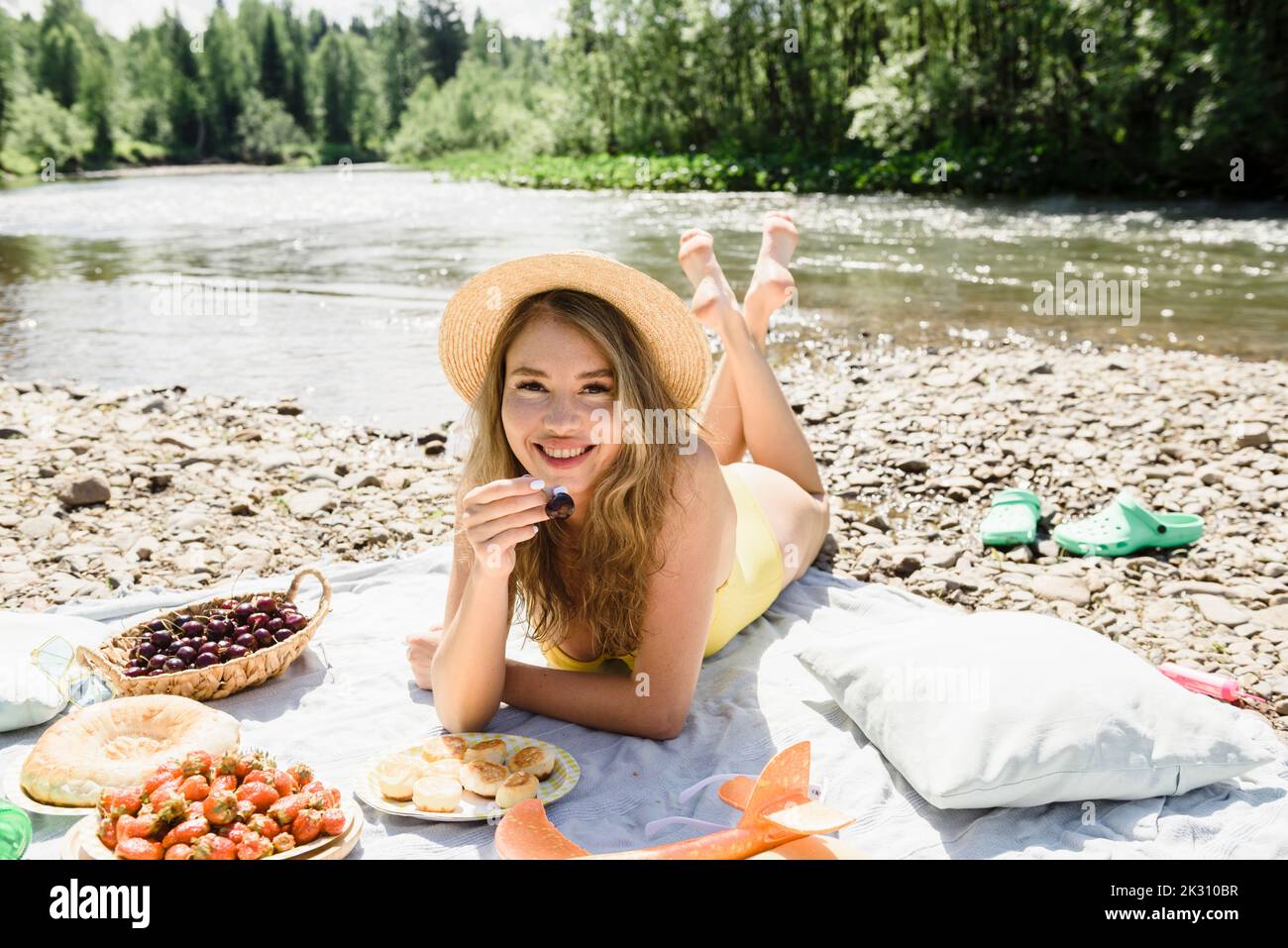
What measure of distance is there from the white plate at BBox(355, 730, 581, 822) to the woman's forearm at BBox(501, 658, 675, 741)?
0.17 metres

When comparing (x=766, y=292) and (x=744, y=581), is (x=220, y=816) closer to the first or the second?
(x=744, y=581)

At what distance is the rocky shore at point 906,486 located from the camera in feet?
14.5

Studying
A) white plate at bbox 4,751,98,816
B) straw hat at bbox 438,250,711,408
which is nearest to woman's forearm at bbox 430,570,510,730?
straw hat at bbox 438,250,711,408

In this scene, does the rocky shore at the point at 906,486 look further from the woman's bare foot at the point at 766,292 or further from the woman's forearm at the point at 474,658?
the woman's forearm at the point at 474,658

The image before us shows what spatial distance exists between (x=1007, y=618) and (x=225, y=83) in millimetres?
71398

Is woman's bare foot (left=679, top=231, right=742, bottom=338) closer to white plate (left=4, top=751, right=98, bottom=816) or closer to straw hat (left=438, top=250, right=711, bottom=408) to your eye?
straw hat (left=438, top=250, right=711, bottom=408)

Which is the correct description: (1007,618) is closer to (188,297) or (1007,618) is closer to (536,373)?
(536,373)

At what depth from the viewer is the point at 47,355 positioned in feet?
30.9

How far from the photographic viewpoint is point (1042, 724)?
2.73 m

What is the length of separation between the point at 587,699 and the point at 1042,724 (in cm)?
139

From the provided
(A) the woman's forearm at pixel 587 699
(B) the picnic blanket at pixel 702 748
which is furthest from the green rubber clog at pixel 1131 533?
(A) the woman's forearm at pixel 587 699

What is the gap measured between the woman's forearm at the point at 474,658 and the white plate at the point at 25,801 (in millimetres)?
984

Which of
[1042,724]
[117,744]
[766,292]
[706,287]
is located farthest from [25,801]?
[766,292]

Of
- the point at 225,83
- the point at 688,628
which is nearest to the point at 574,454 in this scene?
the point at 688,628
